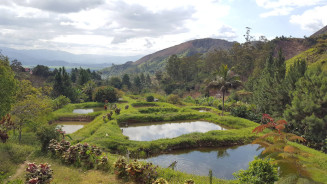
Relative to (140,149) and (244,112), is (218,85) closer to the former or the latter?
(244,112)

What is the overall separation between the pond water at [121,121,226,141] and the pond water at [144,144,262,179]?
3.54m

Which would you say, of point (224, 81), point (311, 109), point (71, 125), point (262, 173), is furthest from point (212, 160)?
point (71, 125)

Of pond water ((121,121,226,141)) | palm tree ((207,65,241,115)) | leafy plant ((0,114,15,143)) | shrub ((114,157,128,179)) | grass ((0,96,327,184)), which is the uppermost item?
palm tree ((207,65,241,115))

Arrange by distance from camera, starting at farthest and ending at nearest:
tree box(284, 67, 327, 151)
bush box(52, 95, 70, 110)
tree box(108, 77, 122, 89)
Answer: tree box(108, 77, 122, 89) → bush box(52, 95, 70, 110) → tree box(284, 67, 327, 151)

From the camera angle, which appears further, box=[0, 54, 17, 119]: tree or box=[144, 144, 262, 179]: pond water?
box=[144, 144, 262, 179]: pond water

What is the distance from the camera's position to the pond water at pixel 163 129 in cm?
1641

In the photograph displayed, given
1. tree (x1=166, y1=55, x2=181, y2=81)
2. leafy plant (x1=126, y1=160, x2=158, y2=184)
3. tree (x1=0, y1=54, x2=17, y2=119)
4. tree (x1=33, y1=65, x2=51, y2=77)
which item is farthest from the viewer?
tree (x1=166, y1=55, x2=181, y2=81)

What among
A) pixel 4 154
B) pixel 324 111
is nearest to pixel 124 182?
A: pixel 4 154

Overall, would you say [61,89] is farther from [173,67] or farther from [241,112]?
[173,67]

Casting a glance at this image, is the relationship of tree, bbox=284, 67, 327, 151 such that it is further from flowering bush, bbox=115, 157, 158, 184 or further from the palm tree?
flowering bush, bbox=115, 157, 158, 184

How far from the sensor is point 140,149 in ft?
42.2

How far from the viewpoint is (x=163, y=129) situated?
18422 mm

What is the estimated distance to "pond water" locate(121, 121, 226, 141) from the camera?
53.8 ft

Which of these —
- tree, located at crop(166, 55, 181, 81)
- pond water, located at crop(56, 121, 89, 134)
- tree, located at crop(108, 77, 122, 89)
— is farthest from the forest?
tree, located at crop(166, 55, 181, 81)
